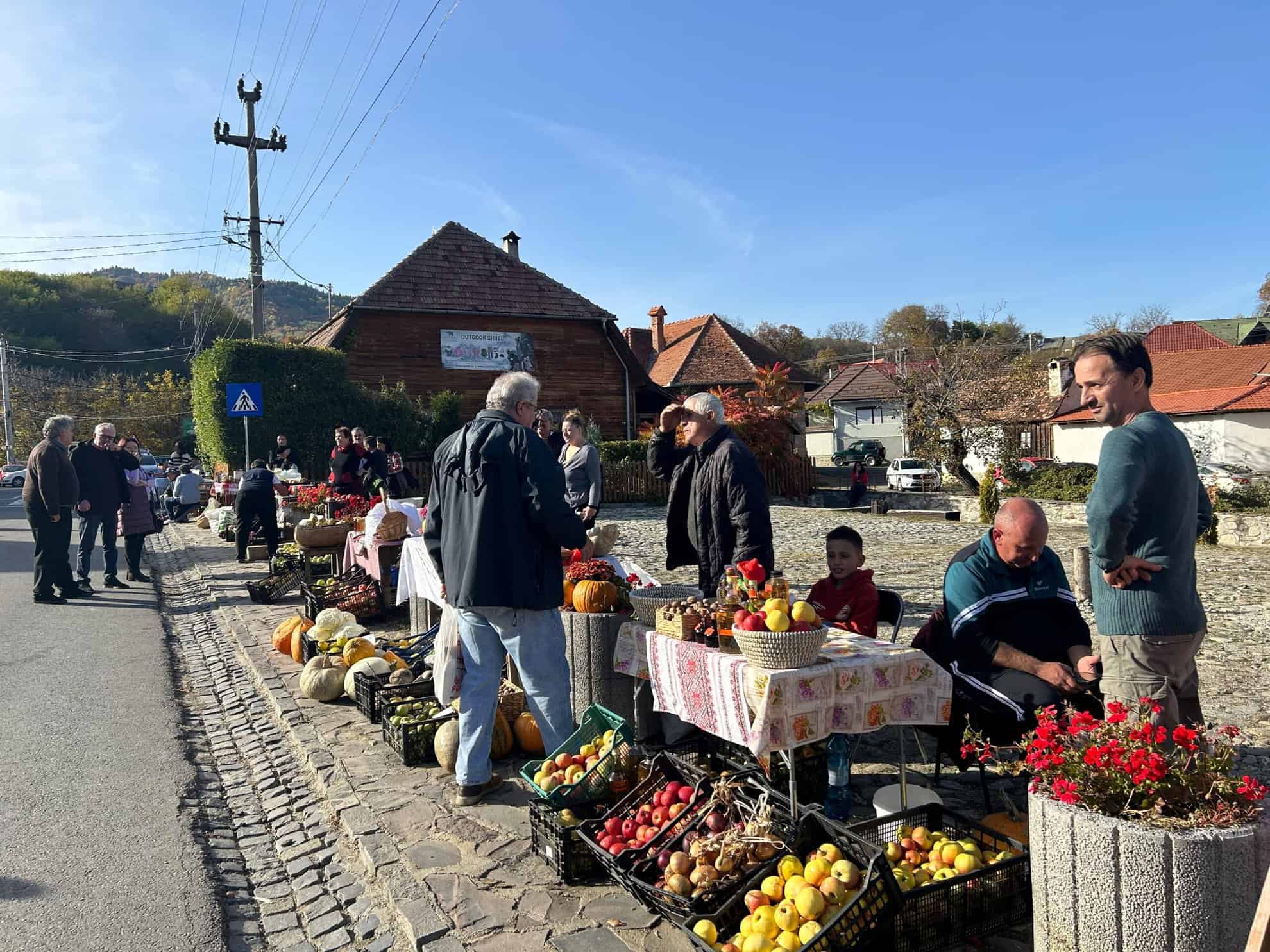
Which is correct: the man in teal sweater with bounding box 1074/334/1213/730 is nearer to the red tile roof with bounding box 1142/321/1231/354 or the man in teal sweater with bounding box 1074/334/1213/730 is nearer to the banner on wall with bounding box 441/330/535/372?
the banner on wall with bounding box 441/330/535/372

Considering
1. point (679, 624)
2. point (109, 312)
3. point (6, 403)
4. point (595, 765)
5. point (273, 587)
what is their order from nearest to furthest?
point (595, 765), point (679, 624), point (273, 587), point (6, 403), point (109, 312)

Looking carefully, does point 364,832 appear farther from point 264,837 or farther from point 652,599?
point 652,599

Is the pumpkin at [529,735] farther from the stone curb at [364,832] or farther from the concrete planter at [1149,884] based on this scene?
the concrete planter at [1149,884]

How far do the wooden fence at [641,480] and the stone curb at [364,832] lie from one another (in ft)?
59.9

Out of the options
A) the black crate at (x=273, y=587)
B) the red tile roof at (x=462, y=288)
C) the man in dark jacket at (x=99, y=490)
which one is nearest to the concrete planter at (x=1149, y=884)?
the black crate at (x=273, y=587)

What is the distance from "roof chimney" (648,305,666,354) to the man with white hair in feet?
135

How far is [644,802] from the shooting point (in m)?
3.95

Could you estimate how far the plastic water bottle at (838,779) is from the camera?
4227mm

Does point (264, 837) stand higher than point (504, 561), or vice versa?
point (504, 561)

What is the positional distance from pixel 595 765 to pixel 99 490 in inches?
408

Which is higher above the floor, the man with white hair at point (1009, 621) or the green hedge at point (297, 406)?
the green hedge at point (297, 406)

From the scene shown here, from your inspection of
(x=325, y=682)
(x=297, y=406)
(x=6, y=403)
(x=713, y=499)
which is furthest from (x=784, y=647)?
(x=6, y=403)

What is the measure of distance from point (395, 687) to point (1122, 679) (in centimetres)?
450

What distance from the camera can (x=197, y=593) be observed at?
11.8 metres
